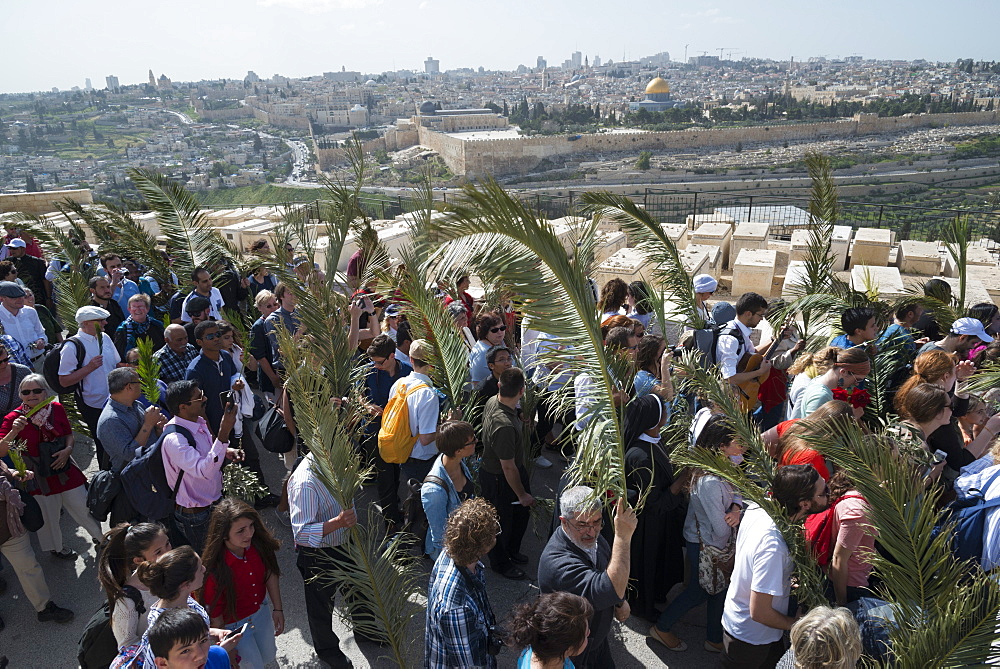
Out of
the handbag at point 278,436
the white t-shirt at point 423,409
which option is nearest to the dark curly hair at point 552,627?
the white t-shirt at point 423,409

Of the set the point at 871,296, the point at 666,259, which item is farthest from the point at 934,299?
the point at 666,259

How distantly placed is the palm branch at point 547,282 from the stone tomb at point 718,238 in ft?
23.3

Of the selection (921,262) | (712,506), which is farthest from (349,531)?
(921,262)

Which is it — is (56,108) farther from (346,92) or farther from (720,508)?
(720,508)

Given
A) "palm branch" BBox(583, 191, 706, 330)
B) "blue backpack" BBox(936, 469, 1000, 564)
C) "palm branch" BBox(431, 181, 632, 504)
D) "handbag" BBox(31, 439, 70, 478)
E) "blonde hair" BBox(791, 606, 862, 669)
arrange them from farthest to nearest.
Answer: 1. "palm branch" BBox(583, 191, 706, 330)
2. "handbag" BBox(31, 439, 70, 478)
3. "blue backpack" BBox(936, 469, 1000, 564)
4. "palm branch" BBox(431, 181, 632, 504)
5. "blonde hair" BBox(791, 606, 862, 669)

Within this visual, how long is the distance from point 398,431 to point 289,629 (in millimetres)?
1202

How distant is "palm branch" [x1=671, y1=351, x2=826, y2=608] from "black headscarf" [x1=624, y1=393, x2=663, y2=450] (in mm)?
212

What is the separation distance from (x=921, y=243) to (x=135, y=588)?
9997 millimetres

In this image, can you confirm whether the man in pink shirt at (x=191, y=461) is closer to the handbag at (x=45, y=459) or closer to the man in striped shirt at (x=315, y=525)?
the man in striped shirt at (x=315, y=525)

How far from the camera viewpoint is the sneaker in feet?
13.1

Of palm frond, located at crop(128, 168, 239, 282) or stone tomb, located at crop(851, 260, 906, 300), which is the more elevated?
palm frond, located at crop(128, 168, 239, 282)

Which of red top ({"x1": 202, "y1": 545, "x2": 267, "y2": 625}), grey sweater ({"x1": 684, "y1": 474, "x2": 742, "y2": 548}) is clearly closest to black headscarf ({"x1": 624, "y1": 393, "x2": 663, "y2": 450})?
grey sweater ({"x1": 684, "y1": 474, "x2": 742, "y2": 548})

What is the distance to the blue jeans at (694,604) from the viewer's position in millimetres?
3115

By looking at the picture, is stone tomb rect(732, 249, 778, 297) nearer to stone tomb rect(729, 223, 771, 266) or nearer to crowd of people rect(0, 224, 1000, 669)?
stone tomb rect(729, 223, 771, 266)
